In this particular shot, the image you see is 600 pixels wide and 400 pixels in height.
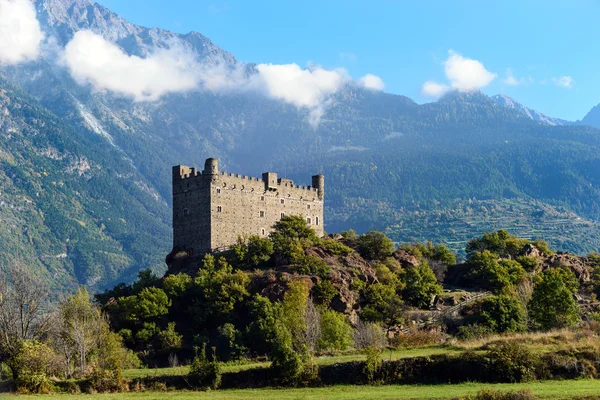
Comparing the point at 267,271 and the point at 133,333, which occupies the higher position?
the point at 267,271

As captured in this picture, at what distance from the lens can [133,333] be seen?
85250 mm

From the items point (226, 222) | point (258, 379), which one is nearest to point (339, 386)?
point (258, 379)

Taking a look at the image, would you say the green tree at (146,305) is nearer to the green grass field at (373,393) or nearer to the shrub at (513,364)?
the green grass field at (373,393)

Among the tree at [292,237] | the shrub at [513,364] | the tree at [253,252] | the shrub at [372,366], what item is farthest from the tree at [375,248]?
the shrub at [513,364]

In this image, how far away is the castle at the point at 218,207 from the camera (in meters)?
100

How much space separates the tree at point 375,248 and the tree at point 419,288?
8377mm

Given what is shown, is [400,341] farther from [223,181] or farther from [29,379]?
[223,181]

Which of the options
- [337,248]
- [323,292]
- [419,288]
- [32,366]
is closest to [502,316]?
[419,288]

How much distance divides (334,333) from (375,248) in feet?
115

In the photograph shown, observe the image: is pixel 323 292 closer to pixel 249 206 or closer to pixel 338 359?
pixel 249 206

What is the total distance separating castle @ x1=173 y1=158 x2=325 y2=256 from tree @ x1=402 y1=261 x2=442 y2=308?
21323 millimetres

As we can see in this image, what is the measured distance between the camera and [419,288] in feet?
300

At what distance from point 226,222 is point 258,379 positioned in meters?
→ 51.6

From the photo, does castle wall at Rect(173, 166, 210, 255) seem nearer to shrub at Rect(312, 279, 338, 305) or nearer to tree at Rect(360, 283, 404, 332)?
shrub at Rect(312, 279, 338, 305)
